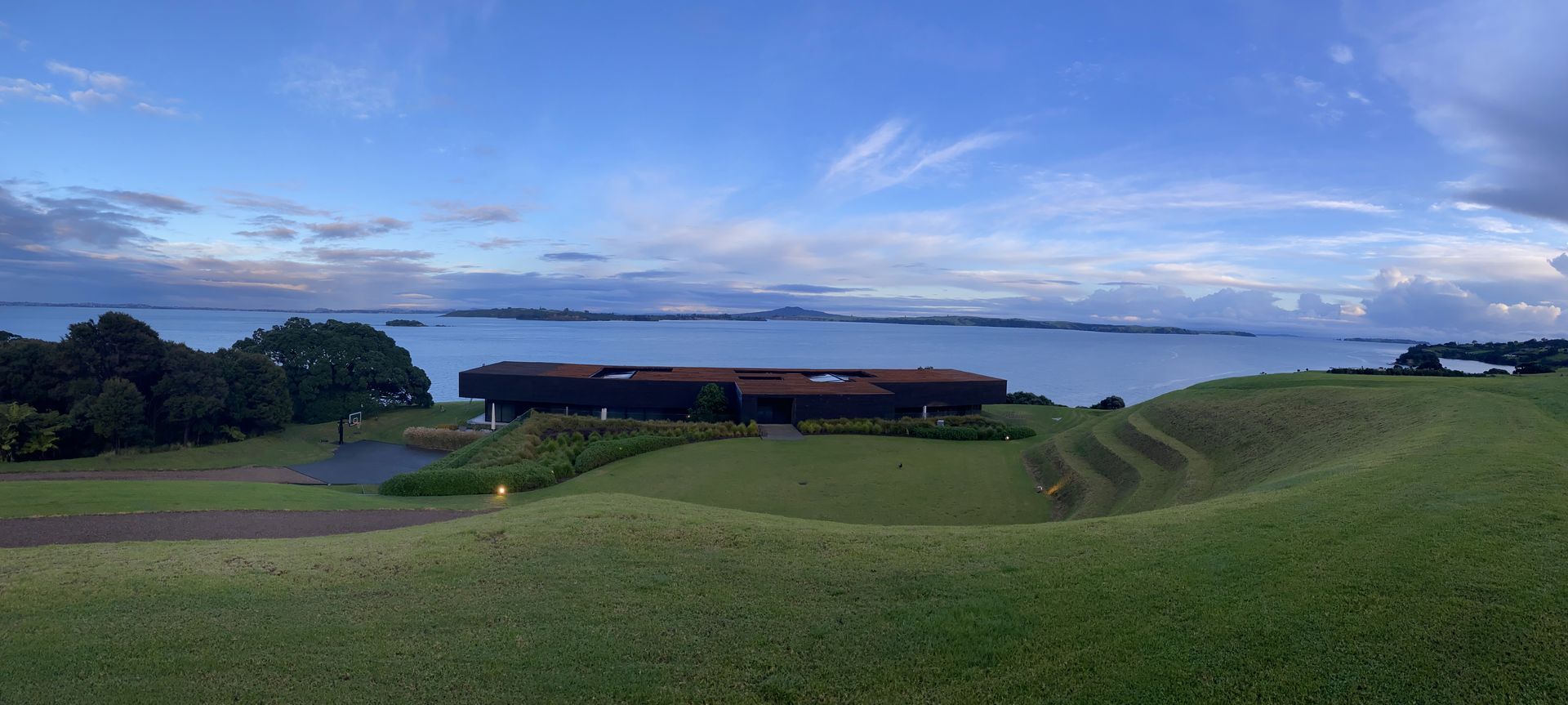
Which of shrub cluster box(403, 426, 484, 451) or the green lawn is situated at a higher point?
the green lawn

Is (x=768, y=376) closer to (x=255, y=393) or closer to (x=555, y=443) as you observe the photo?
(x=555, y=443)

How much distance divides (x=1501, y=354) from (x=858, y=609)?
111m

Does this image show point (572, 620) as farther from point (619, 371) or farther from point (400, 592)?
point (619, 371)

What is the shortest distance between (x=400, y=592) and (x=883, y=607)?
517cm

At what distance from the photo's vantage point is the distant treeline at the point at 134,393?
2666cm

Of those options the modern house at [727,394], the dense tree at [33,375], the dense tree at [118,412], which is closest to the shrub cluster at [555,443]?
the modern house at [727,394]

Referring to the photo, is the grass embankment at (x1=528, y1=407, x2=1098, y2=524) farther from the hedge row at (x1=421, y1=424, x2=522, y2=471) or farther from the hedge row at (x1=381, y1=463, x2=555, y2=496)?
the hedge row at (x1=421, y1=424, x2=522, y2=471)

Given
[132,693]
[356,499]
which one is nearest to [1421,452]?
[132,693]

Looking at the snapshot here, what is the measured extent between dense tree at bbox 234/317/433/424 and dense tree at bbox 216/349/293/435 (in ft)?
8.70

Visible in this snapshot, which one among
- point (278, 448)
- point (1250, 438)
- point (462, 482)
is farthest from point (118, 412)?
point (1250, 438)

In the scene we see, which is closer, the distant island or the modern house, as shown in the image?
the modern house

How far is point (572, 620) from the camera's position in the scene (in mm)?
6246

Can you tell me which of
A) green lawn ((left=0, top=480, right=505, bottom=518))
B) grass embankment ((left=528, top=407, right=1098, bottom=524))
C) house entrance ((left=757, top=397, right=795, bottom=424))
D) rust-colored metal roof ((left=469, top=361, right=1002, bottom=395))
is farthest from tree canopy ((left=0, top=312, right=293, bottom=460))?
house entrance ((left=757, top=397, right=795, bottom=424))

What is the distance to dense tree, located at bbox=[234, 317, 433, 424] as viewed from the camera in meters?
38.3
